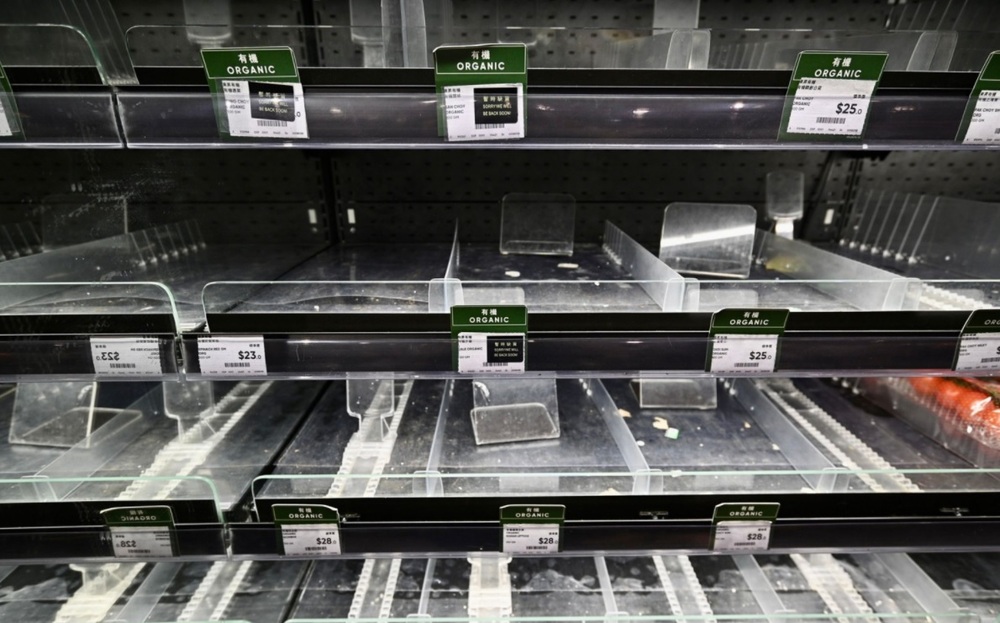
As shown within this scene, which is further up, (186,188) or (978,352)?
(186,188)

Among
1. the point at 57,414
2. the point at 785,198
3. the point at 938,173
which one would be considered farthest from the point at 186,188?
the point at 938,173

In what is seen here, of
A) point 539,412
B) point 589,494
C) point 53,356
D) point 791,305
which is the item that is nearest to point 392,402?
point 539,412

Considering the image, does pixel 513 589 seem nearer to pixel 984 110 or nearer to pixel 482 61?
pixel 482 61

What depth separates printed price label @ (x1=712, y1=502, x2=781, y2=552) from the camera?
0.98m

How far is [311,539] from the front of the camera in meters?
0.97

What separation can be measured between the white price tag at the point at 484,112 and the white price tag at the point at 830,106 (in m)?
0.47

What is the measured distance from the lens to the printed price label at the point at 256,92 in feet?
2.53

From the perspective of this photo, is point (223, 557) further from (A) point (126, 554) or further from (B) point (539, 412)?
(B) point (539, 412)

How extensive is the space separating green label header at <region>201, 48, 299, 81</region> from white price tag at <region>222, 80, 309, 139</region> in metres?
0.01

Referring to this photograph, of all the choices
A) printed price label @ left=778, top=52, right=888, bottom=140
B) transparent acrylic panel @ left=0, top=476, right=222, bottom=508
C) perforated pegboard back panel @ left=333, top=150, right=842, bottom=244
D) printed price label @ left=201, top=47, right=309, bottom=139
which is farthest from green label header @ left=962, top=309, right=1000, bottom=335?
transparent acrylic panel @ left=0, top=476, right=222, bottom=508

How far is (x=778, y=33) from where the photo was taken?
94 cm

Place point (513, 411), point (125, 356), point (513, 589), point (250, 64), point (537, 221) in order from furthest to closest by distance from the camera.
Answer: point (537, 221) < point (513, 411) < point (513, 589) < point (125, 356) < point (250, 64)

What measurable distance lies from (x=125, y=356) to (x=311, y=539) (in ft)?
1.60

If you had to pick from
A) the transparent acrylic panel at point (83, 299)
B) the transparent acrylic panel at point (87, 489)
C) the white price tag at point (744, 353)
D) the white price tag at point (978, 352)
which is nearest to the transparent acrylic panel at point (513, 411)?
the white price tag at point (744, 353)
